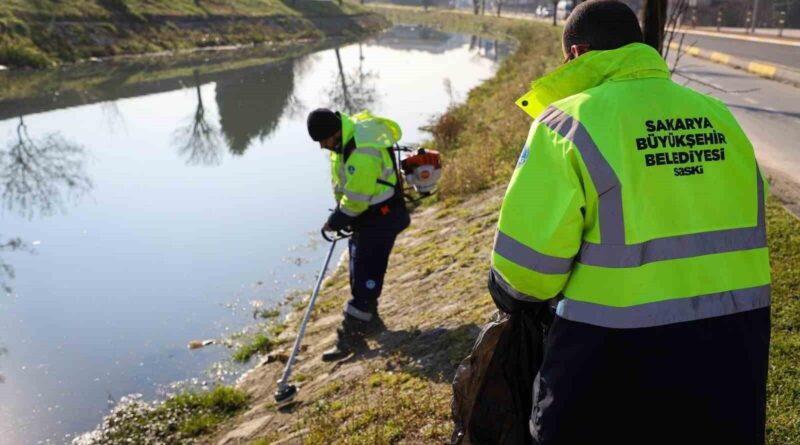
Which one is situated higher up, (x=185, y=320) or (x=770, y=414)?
(x=770, y=414)

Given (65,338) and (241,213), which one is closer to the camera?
(65,338)

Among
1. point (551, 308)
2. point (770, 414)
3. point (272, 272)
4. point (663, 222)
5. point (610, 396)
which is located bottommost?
point (272, 272)

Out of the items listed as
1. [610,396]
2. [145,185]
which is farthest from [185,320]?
[610,396]

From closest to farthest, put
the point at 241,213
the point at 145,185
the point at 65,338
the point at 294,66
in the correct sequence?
the point at 65,338 → the point at 241,213 → the point at 145,185 → the point at 294,66

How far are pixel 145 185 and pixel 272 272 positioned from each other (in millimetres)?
5227

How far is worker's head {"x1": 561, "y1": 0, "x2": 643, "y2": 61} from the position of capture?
7.38 feet

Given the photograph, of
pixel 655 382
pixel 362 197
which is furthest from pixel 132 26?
pixel 655 382

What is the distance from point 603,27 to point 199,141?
53.5ft

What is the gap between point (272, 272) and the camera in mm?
9789

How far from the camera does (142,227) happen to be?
11391mm

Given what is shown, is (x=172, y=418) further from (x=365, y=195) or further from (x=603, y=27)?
(x=603, y=27)

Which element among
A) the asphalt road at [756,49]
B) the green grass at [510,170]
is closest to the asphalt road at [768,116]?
the green grass at [510,170]

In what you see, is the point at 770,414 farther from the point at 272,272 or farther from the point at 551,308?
the point at 272,272

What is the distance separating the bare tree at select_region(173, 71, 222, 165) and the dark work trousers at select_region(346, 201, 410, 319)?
35.1 ft
